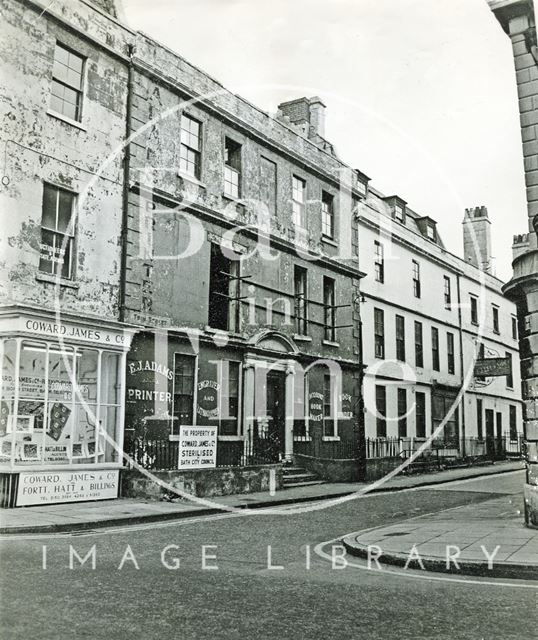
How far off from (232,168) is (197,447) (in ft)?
28.1

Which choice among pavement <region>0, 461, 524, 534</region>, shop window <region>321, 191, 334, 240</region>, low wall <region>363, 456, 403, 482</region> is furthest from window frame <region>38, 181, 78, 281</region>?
low wall <region>363, 456, 403, 482</region>

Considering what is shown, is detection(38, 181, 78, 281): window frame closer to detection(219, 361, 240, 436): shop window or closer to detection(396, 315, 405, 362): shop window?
detection(219, 361, 240, 436): shop window

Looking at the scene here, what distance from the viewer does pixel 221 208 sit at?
63.2 ft

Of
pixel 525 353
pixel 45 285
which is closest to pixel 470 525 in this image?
pixel 525 353

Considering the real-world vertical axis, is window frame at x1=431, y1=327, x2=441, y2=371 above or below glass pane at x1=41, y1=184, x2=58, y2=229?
below

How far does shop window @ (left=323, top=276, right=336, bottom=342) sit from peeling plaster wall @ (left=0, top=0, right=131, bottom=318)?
30.8 ft

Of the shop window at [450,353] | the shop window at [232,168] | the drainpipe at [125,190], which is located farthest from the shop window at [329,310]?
the shop window at [450,353]

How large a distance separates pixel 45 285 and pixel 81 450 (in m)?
3.60

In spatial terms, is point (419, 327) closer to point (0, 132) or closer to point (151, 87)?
point (151, 87)

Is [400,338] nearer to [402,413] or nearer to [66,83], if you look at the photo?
[402,413]

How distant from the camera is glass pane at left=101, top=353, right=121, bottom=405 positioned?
15.1m

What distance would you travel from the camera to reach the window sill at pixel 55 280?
46.2 feet

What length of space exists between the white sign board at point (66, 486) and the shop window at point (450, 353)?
22471mm

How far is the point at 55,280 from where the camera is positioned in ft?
47.0
